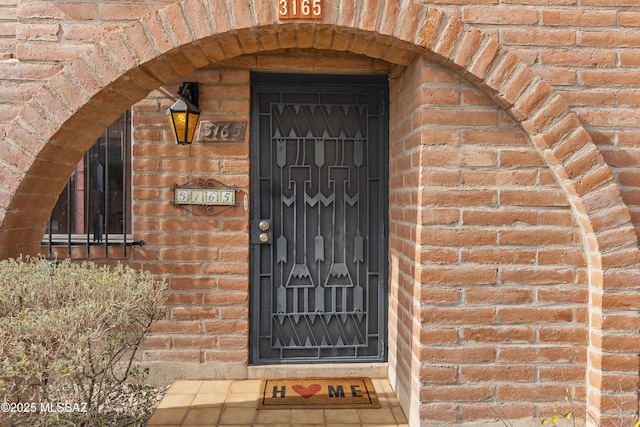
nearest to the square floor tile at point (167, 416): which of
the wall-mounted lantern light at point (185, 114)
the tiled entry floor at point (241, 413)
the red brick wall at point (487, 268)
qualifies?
the tiled entry floor at point (241, 413)

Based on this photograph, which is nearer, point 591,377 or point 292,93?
point 591,377

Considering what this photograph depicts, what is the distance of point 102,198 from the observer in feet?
12.8

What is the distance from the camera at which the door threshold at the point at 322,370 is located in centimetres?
381

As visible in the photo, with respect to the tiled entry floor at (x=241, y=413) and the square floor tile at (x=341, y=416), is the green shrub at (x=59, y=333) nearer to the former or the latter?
the tiled entry floor at (x=241, y=413)

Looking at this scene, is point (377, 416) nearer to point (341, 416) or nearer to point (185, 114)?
point (341, 416)

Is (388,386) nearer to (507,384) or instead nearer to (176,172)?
(507,384)

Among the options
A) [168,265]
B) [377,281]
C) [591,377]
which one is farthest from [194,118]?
[591,377]

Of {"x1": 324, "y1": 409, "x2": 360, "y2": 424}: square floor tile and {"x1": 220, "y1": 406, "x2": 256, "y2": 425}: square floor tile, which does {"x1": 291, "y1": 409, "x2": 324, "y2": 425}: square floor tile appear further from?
{"x1": 220, "y1": 406, "x2": 256, "y2": 425}: square floor tile

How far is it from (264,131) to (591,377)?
2647mm

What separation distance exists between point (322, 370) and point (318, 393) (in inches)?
11.7

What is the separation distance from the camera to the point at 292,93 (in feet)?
12.6

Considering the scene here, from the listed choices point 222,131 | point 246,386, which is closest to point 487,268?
point 246,386

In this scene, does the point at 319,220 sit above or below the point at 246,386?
above

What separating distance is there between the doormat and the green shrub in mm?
1201
